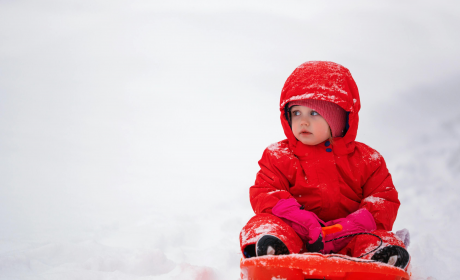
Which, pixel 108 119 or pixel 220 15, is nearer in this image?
pixel 108 119

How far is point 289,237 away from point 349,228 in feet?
0.99

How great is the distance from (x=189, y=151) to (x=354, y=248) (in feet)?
9.30

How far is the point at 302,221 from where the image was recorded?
1584 mm

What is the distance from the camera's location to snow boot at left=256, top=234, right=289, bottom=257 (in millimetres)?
1321

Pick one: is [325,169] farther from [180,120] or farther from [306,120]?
[180,120]

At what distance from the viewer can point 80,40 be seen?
4711 millimetres

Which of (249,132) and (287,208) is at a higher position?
(249,132)

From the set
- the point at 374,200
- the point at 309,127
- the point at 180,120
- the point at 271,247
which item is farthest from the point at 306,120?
the point at 180,120

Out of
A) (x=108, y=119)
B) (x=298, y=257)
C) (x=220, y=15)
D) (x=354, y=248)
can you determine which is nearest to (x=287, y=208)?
(x=354, y=248)

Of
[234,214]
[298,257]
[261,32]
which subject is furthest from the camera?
[261,32]

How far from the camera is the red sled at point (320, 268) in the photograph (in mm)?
1161

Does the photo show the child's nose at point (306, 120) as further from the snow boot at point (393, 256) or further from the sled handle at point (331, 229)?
the snow boot at point (393, 256)

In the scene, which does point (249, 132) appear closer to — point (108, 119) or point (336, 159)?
point (108, 119)

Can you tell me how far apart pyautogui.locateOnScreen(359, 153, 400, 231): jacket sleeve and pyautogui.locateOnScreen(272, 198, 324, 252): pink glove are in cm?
29
